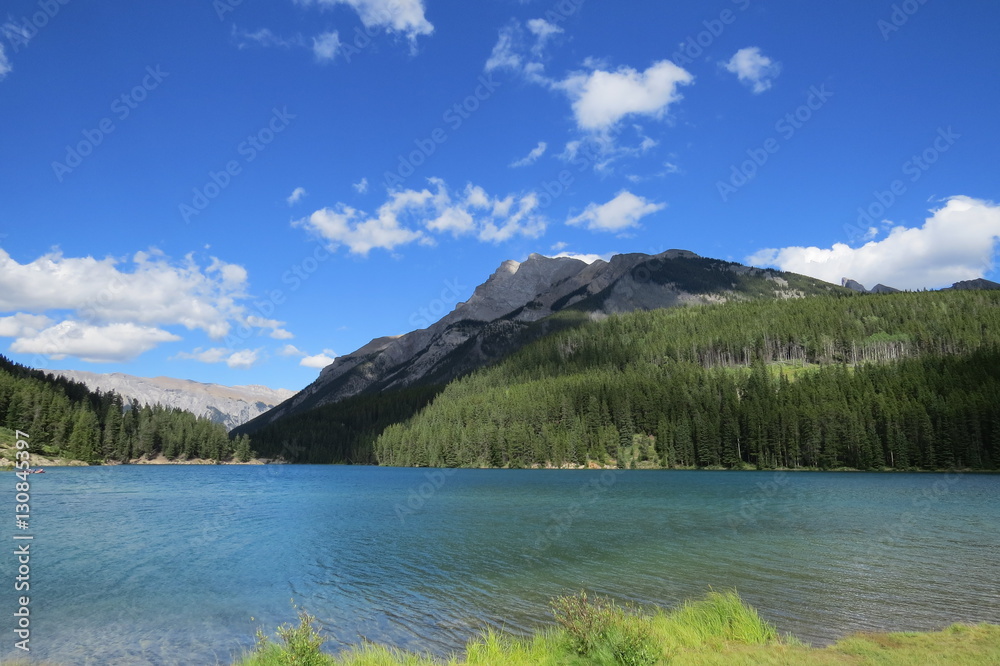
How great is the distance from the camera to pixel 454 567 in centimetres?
3381

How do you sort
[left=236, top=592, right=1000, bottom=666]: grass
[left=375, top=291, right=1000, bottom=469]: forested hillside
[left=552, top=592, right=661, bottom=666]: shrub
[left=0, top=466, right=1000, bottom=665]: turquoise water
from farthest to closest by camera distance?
[left=375, top=291, right=1000, bottom=469]: forested hillside → [left=0, top=466, right=1000, bottom=665]: turquoise water → [left=236, top=592, right=1000, bottom=666]: grass → [left=552, top=592, right=661, bottom=666]: shrub

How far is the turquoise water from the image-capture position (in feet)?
74.0

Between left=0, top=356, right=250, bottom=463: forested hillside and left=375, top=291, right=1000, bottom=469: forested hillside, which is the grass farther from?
left=0, top=356, right=250, bottom=463: forested hillside

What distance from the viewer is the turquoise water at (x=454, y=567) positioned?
22562 millimetres

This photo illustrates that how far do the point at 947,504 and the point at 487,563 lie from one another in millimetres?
58245

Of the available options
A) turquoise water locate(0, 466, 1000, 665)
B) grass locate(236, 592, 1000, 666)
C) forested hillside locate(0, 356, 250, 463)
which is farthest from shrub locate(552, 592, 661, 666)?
forested hillside locate(0, 356, 250, 463)

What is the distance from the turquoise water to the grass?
325cm

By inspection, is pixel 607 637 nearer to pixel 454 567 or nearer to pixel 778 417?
pixel 454 567

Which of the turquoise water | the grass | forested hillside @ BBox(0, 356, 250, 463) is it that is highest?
forested hillside @ BBox(0, 356, 250, 463)

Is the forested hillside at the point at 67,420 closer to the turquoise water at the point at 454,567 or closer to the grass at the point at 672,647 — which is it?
the turquoise water at the point at 454,567

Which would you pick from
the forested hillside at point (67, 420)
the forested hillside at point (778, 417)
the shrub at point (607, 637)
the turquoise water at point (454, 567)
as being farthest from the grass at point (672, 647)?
the forested hillside at point (67, 420)

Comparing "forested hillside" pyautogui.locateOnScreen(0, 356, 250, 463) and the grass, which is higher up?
"forested hillside" pyautogui.locateOnScreen(0, 356, 250, 463)

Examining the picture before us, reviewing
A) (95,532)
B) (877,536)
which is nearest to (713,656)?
(877,536)

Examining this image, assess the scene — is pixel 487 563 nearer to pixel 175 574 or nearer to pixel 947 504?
pixel 175 574
